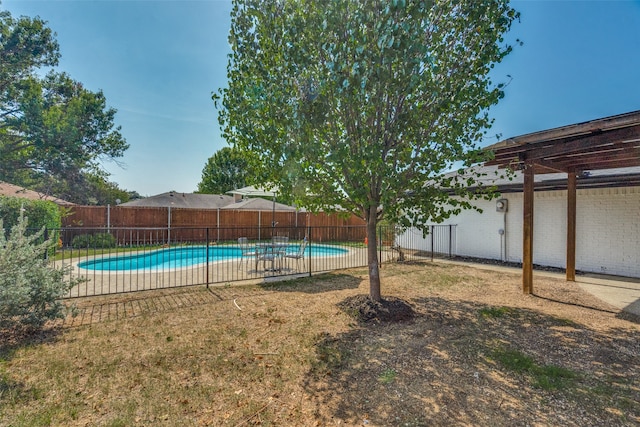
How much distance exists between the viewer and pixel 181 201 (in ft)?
67.5

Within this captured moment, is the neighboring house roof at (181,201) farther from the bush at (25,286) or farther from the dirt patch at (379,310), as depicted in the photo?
the dirt patch at (379,310)

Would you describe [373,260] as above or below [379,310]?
above

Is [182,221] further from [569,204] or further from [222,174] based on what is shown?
[569,204]

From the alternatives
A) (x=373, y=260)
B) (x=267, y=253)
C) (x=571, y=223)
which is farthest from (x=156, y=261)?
(x=571, y=223)

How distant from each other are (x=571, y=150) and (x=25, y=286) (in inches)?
325

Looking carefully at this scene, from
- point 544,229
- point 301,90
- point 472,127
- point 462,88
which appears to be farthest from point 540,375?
point 544,229

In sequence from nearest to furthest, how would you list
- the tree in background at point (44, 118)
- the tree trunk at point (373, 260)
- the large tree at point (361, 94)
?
the large tree at point (361, 94)
the tree trunk at point (373, 260)
the tree in background at point (44, 118)

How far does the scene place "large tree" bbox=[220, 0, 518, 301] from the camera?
347 centimetres

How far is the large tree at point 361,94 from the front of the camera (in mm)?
3473

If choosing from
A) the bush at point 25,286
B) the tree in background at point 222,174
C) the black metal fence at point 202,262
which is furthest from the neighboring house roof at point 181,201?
the bush at point 25,286

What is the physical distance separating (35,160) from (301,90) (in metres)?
17.3

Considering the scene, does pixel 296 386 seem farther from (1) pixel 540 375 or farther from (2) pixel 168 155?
(2) pixel 168 155

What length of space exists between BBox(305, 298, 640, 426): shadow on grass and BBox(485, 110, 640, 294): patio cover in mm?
2756

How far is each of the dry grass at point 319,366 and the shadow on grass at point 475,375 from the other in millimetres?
14
